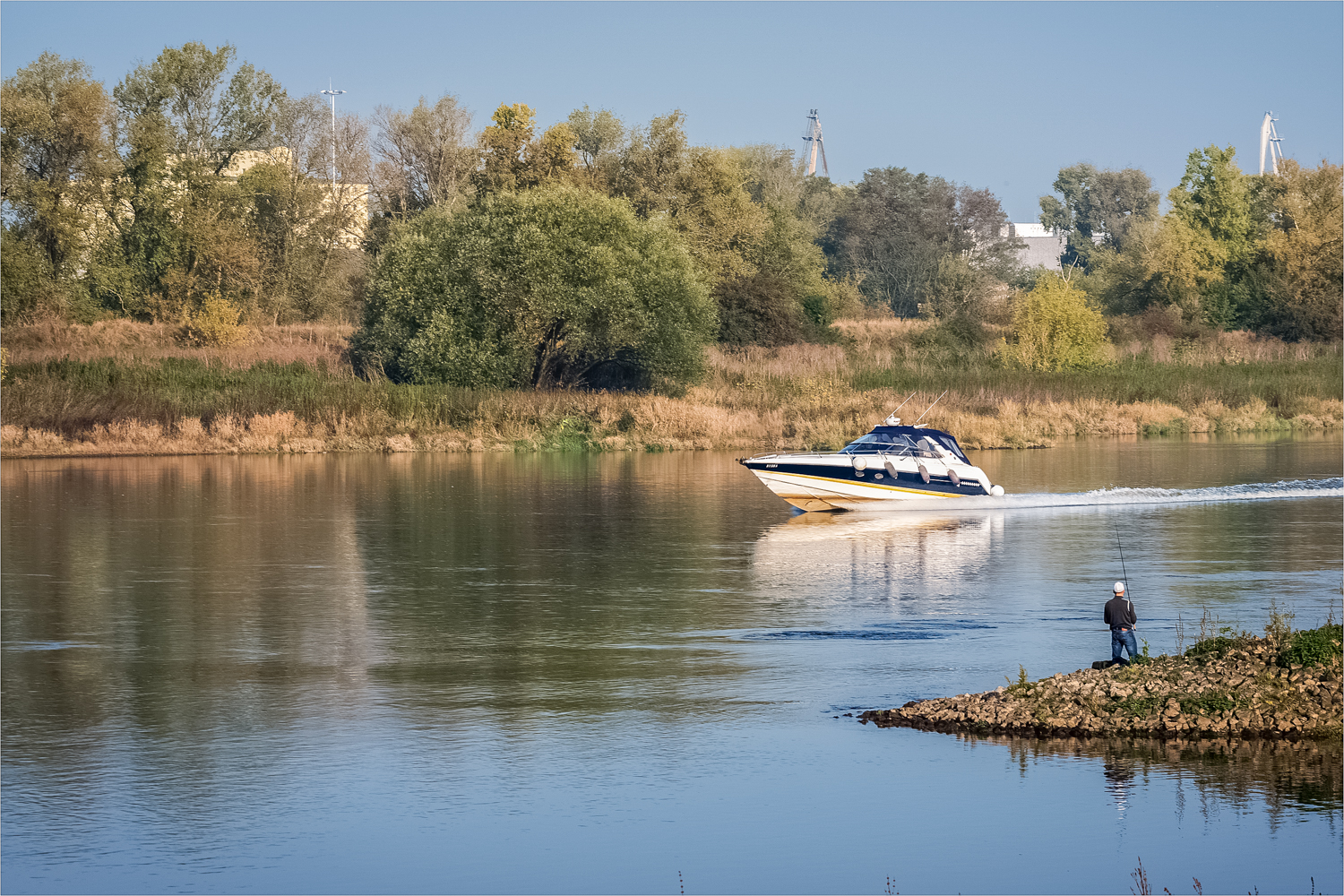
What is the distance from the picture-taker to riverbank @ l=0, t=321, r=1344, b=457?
49875 mm

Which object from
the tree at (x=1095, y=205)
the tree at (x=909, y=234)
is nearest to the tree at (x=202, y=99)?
the tree at (x=909, y=234)

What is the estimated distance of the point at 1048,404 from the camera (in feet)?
188

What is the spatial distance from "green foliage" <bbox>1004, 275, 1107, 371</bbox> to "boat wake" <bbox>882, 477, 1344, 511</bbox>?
109ft

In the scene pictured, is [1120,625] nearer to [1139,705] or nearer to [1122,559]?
[1139,705]

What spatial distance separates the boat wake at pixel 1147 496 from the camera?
31.3 meters

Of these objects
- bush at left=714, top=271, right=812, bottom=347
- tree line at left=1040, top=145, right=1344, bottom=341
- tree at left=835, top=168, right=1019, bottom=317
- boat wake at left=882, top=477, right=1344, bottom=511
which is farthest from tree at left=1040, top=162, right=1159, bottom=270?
boat wake at left=882, top=477, right=1344, bottom=511

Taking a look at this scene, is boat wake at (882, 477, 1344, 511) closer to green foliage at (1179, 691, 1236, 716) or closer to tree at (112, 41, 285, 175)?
green foliage at (1179, 691, 1236, 716)

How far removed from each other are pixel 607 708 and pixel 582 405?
136 ft

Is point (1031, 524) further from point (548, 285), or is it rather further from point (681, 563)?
point (548, 285)

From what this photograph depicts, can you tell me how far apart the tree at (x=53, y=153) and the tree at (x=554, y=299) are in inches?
958

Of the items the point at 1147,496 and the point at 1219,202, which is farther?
the point at 1219,202

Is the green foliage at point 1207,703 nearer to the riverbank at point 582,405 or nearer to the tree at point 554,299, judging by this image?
the riverbank at point 582,405

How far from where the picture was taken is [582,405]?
54844 mm

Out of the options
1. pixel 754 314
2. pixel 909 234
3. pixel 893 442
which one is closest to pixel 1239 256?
pixel 909 234
